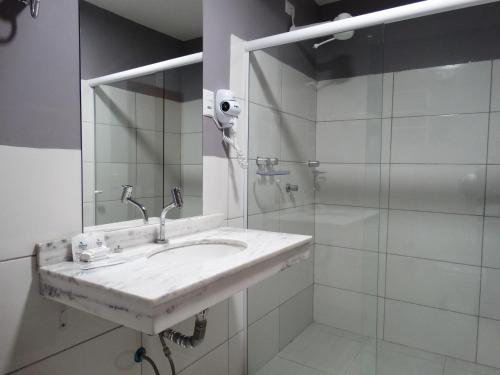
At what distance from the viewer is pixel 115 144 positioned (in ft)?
3.77

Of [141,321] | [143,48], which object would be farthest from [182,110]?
[141,321]

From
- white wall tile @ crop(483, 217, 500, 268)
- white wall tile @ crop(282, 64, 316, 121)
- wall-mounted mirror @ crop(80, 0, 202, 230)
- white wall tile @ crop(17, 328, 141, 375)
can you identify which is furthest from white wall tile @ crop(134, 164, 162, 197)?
white wall tile @ crop(483, 217, 500, 268)

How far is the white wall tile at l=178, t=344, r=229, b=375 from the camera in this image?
145 centimetres

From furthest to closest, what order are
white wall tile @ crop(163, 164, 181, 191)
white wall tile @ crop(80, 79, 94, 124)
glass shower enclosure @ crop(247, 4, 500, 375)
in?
glass shower enclosure @ crop(247, 4, 500, 375)
white wall tile @ crop(163, 164, 181, 191)
white wall tile @ crop(80, 79, 94, 124)

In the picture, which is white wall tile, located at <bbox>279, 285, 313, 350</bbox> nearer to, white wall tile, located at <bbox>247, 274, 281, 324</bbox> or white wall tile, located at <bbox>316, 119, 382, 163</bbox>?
white wall tile, located at <bbox>247, 274, 281, 324</bbox>

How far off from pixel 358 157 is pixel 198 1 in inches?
51.2

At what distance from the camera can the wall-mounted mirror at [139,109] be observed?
41.2 inches

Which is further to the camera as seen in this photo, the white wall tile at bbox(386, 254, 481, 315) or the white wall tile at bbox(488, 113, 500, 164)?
the white wall tile at bbox(386, 254, 481, 315)

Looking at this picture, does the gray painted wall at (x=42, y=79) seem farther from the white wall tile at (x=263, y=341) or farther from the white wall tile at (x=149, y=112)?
the white wall tile at (x=263, y=341)

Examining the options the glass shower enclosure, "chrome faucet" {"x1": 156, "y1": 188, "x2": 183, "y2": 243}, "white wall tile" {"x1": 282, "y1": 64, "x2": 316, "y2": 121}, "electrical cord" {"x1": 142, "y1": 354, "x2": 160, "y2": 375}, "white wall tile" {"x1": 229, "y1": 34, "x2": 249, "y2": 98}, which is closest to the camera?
"electrical cord" {"x1": 142, "y1": 354, "x2": 160, "y2": 375}

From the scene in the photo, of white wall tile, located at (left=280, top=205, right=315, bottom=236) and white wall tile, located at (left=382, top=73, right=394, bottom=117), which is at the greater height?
white wall tile, located at (left=382, top=73, right=394, bottom=117)

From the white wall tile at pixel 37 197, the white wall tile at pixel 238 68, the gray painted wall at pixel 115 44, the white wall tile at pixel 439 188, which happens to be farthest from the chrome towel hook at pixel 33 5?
the white wall tile at pixel 439 188

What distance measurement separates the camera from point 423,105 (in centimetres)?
207

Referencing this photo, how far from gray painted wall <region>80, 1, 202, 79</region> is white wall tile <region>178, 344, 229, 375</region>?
3.93ft
